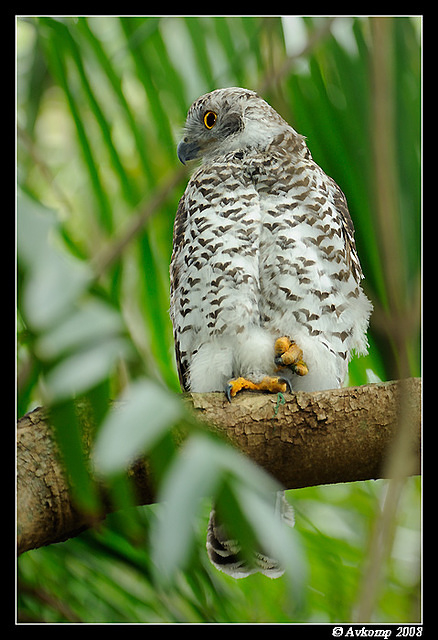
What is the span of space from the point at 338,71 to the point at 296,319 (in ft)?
1.59

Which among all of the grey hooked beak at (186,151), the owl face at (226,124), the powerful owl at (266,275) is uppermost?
the owl face at (226,124)

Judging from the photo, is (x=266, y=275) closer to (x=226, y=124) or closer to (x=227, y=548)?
(x=226, y=124)

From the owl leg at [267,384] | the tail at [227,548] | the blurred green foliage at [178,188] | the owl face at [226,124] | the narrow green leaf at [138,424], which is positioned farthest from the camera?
the owl face at [226,124]

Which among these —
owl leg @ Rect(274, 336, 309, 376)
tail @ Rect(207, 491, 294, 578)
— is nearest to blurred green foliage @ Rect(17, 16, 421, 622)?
tail @ Rect(207, 491, 294, 578)

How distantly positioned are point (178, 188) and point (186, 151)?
0.12 m

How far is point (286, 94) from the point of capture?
49.6 inches

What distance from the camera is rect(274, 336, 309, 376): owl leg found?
1311mm

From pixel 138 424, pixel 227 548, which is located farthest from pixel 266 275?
pixel 138 424

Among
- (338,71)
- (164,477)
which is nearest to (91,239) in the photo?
(338,71)

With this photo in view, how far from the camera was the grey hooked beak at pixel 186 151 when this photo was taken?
4.82 ft

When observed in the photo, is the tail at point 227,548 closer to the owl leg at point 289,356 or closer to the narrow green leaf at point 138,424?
the owl leg at point 289,356

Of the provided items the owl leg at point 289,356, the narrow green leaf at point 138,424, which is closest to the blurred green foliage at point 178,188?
the owl leg at point 289,356

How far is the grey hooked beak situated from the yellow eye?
6cm
